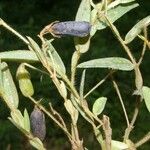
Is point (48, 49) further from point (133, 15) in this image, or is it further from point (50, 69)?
point (133, 15)

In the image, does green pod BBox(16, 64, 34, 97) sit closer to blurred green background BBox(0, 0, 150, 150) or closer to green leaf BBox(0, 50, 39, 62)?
green leaf BBox(0, 50, 39, 62)

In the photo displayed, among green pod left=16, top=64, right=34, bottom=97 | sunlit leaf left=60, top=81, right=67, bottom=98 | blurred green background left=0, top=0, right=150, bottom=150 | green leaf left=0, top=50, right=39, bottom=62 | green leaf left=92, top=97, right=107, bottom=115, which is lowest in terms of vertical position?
blurred green background left=0, top=0, right=150, bottom=150

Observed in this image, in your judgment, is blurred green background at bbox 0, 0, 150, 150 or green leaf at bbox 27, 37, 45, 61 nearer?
green leaf at bbox 27, 37, 45, 61

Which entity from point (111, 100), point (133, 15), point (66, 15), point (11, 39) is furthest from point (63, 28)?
point (66, 15)

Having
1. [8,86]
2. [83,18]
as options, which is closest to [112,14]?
[83,18]

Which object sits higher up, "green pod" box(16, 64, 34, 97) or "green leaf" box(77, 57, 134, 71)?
"green pod" box(16, 64, 34, 97)

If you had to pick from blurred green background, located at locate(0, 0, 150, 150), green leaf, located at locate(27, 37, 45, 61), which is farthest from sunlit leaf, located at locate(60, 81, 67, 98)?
blurred green background, located at locate(0, 0, 150, 150)

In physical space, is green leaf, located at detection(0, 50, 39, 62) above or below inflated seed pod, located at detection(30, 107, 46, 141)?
above

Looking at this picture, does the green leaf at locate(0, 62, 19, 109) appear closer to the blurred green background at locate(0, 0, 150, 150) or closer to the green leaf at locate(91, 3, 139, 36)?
the green leaf at locate(91, 3, 139, 36)
